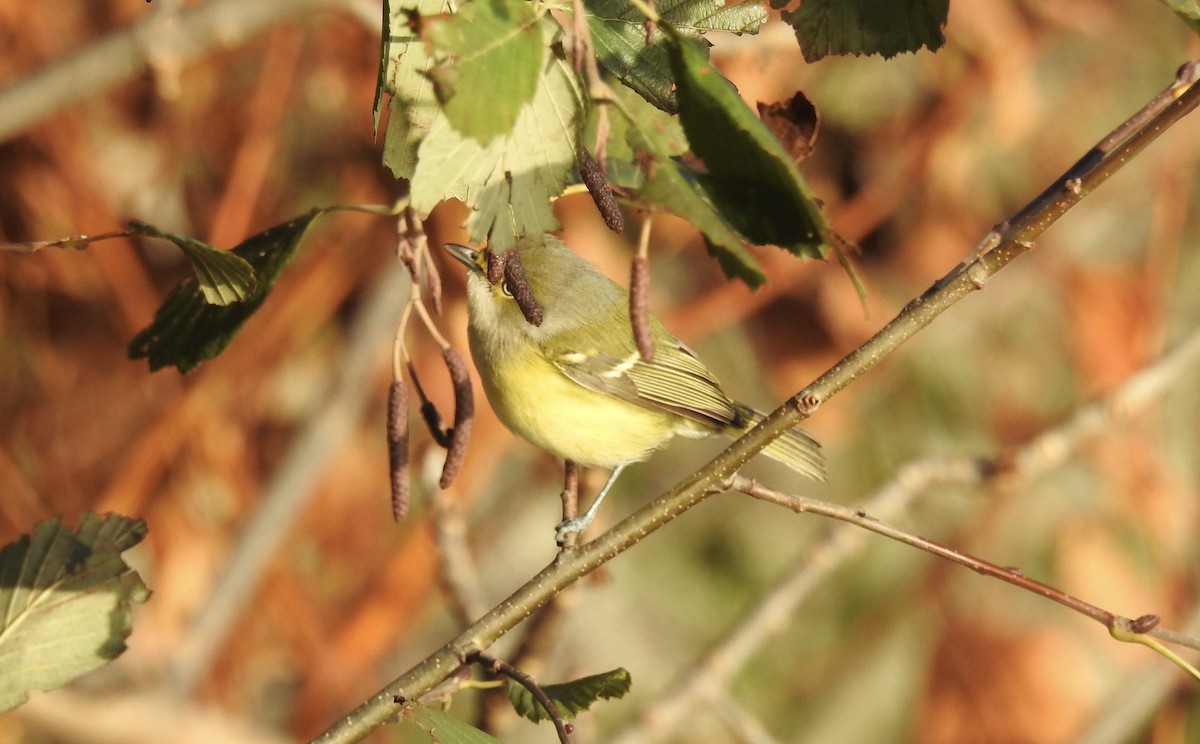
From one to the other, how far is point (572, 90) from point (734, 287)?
242cm

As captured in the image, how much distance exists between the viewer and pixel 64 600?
49.1 inches

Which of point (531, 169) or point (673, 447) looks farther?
point (673, 447)

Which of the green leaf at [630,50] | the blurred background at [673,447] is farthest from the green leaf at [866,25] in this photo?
the blurred background at [673,447]

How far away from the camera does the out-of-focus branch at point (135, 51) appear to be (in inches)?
84.2

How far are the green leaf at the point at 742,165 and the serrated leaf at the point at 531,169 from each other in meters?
0.11

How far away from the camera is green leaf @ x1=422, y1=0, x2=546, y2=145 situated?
79cm

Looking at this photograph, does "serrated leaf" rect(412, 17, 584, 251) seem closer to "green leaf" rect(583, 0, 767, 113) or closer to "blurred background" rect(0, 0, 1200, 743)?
"green leaf" rect(583, 0, 767, 113)

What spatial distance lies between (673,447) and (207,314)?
3342 millimetres

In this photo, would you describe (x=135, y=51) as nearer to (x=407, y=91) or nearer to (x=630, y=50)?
(x=407, y=91)

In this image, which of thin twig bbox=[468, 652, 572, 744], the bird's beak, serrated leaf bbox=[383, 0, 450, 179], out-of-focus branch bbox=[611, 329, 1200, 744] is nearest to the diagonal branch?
thin twig bbox=[468, 652, 572, 744]

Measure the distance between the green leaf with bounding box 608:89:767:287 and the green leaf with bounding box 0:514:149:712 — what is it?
72cm

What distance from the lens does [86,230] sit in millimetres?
2689

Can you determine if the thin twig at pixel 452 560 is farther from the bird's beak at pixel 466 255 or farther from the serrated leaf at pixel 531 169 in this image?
the serrated leaf at pixel 531 169

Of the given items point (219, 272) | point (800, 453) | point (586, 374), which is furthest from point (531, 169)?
point (800, 453)
